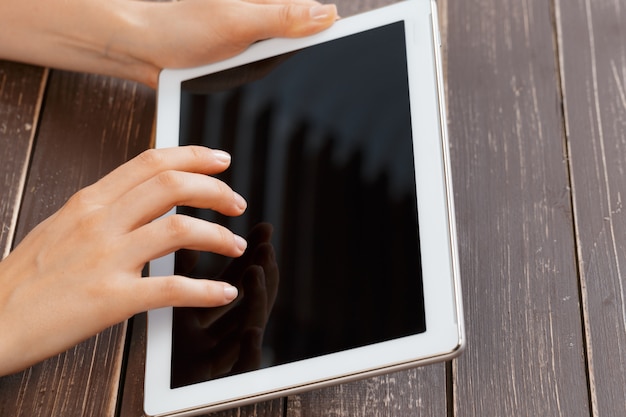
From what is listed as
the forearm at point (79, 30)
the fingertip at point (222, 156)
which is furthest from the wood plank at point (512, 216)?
the forearm at point (79, 30)

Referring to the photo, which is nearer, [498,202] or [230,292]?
[230,292]

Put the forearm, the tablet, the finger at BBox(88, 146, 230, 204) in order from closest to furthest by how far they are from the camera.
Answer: the tablet < the finger at BBox(88, 146, 230, 204) < the forearm

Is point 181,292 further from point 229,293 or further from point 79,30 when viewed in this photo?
point 79,30

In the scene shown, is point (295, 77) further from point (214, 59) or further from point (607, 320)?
point (607, 320)

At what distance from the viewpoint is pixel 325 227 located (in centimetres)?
61

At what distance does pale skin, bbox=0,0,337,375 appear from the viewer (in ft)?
2.06

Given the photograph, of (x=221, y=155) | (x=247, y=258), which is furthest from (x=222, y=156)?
(x=247, y=258)

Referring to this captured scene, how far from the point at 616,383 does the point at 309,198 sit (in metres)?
0.32

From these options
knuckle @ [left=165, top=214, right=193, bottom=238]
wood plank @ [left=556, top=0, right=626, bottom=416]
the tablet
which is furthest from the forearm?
wood plank @ [left=556, top=0, right=626, bottom=416]

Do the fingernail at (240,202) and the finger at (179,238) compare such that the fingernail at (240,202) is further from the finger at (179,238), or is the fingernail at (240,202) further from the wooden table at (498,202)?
the wooden table at (498,202)

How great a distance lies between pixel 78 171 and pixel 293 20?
0.29 m

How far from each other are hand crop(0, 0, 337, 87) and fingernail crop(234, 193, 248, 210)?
0.18m

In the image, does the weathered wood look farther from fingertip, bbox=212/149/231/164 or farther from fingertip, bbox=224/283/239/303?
fingertip, bbox=212/149/231/164

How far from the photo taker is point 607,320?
2.20ft
